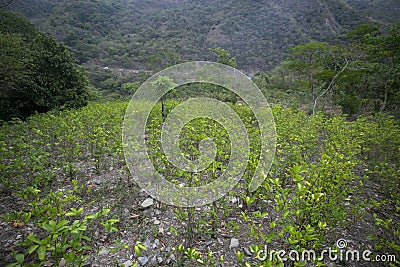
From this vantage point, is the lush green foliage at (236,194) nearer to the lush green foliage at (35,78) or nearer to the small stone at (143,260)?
the small stone at (143,260)

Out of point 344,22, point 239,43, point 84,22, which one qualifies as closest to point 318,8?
point 344,22

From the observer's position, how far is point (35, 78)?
398 inches

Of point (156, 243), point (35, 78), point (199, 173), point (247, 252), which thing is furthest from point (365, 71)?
point (35, 78)

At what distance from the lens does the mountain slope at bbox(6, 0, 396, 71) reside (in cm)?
3784

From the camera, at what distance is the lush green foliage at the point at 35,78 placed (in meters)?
8.73

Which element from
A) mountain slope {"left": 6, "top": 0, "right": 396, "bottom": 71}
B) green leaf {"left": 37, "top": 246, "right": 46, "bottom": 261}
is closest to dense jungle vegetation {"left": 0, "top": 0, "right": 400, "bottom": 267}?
green leaf {"left": 37, "top": 246, "right": 46, "bottom": 261}

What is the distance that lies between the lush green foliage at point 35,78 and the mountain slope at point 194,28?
844 inches

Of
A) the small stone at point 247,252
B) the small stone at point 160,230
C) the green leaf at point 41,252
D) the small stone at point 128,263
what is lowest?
the small stone at point 247,252

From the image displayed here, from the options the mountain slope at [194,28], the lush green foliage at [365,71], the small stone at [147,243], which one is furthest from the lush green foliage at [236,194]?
the mountain slope at [194,28]

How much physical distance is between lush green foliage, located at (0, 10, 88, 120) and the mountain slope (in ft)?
70.3

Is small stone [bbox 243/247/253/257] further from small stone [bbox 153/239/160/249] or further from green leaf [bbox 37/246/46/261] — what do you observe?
green leaf [bbox 37/246/46/261]

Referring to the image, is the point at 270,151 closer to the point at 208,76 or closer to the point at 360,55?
the point at 208,76

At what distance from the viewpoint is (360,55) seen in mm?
10977

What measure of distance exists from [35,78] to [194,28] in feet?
Result: 153
